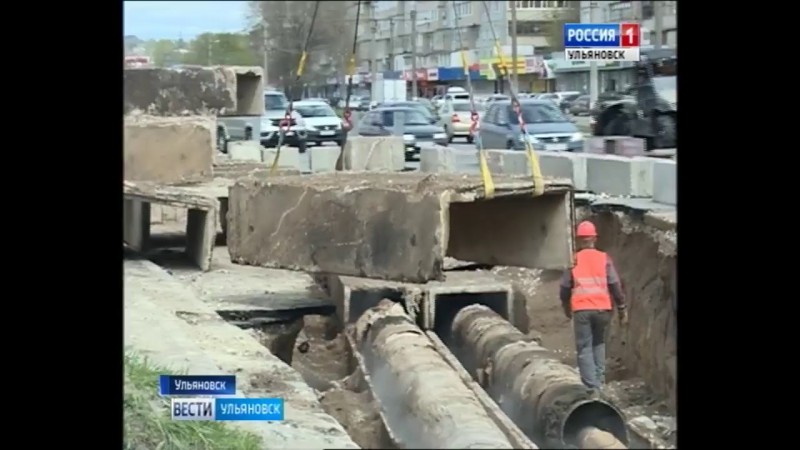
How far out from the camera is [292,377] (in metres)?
4.07

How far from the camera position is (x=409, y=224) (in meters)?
3.46

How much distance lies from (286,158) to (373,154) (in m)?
0.38

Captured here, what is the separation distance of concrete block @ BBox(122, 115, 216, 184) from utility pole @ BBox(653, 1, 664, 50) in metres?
1.72

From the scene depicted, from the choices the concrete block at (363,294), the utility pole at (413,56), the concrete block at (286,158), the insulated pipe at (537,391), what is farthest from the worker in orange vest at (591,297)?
the concrete block at (286,158)

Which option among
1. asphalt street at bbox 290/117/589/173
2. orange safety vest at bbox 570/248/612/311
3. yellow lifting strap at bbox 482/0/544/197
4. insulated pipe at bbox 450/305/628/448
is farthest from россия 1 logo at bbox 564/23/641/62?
insulated pipe at bbox 450/305/628/448

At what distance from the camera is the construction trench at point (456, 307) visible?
3.16 m

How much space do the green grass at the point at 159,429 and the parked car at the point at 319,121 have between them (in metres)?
1.06

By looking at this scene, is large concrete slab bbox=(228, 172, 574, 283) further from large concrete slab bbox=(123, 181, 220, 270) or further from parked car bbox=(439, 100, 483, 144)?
large concrete slab bbox=(123, 181, 220, 270)

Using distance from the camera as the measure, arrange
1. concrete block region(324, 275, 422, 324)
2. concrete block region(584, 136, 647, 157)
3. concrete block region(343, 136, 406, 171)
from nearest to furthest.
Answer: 1. concrete block region(324, 275, 422, 324)
2. concrete block region(584, 136, 647, 157)
3. concrete block region(343, 136, 406, 171)

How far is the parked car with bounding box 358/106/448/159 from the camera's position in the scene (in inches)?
179

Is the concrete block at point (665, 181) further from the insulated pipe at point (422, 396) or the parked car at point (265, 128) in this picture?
the parked car at point (265, 128)
